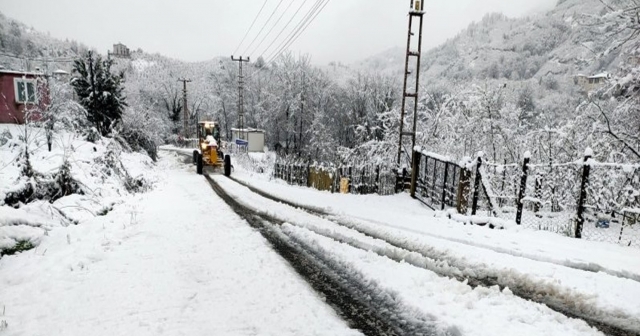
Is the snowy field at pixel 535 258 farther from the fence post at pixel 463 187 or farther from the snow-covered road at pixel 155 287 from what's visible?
the snow-covered road at pixel 155 287

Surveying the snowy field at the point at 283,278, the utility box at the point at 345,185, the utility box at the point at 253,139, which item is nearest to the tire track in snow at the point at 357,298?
the snowy field at the point at 283,278

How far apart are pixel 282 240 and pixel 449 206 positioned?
674cm

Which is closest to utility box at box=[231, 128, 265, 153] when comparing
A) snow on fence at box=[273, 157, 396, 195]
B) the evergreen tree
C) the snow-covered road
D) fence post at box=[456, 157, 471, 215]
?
the evergreen tree

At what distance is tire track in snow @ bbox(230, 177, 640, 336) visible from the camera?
3.51 meters

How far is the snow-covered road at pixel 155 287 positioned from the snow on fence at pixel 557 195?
5999 mm

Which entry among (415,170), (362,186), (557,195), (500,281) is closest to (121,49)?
(362,186)

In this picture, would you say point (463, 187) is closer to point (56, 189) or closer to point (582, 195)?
point (582, 195)

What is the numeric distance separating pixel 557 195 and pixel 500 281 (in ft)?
29.3

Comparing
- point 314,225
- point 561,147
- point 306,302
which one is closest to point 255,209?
point 314,225

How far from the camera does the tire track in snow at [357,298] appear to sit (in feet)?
11.3

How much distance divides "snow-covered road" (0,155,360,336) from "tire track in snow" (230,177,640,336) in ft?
5.83

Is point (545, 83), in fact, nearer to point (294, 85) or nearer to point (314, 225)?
point (294, 85)

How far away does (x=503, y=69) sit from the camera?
449 ft

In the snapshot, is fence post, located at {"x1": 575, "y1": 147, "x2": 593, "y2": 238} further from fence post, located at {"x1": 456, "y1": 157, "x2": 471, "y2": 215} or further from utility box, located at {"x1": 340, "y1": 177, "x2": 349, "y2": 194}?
utility box, located at {"x1": 340, "y1": 177, "x2": 349, "y2": 194}
